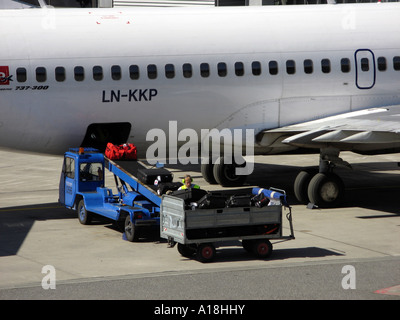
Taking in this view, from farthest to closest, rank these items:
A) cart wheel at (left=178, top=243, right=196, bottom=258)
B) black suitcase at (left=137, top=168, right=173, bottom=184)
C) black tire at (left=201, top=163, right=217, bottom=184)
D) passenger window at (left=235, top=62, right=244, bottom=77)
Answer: black tire at (left=201, top=163, right=217, bottom=184) < passenger window at (left=235, top=62, right=244, bottom=77) < black suitcase at (left=137, top=168, right=173, bottom=184) < cart wheel at (left=178, top=243, right=196, bottom=258)

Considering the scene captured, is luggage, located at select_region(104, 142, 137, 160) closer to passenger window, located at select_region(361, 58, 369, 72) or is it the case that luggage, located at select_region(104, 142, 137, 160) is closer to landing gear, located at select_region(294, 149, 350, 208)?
landing gear, located at select_region(294, 149, 350, 208)

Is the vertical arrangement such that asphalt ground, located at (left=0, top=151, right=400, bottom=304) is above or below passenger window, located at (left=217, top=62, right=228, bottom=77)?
below

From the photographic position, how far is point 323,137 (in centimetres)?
1997

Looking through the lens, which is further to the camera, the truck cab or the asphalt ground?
the truck cab

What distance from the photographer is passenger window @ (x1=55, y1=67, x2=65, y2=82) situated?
19.9 metres

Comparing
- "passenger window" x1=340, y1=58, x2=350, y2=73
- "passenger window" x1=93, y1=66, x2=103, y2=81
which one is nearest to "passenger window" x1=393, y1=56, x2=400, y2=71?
"passenger window" x1=340, y1=58, x2=350, y2=73

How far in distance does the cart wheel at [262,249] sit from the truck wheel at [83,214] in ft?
17.2

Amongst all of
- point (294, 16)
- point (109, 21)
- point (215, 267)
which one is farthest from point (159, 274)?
point (294, 16)

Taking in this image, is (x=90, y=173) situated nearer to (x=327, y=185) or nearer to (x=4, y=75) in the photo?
(x=4, y=75)

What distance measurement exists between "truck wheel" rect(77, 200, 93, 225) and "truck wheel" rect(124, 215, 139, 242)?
1.71 metres
